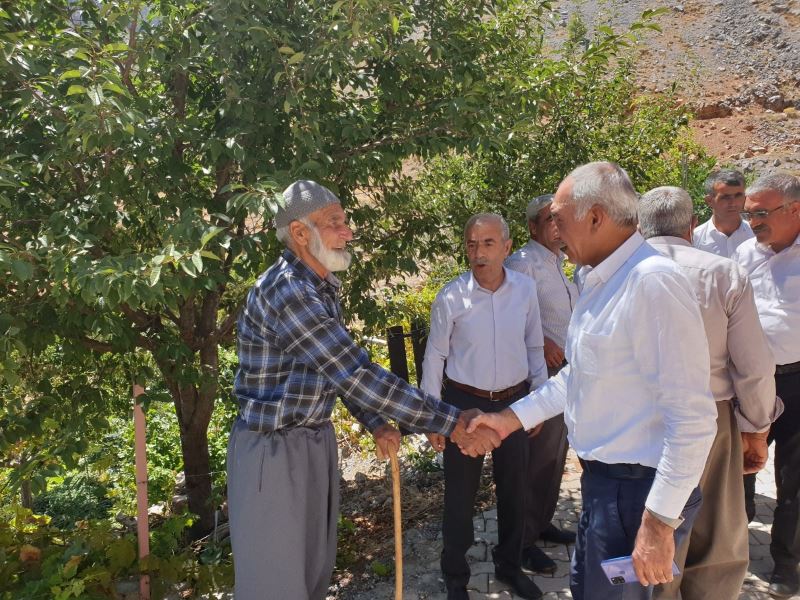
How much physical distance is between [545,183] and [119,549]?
377 centimetres

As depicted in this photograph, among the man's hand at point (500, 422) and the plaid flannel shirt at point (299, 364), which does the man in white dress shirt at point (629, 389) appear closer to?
the man's hand at point (500, 422)

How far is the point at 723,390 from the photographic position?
2.79 metres

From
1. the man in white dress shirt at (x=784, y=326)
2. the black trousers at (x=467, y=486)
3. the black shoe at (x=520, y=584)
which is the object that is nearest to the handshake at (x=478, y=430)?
the black trousers at (x=467, y=486)

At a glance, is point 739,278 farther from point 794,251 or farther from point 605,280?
point 794,251

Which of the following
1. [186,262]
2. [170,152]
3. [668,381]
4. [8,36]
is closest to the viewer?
[668,381]

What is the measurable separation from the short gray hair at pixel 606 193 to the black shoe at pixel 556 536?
8.98ft

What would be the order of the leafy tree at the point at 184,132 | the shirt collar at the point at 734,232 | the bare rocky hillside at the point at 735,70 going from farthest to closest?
1. the bare rocky hillside at the point at 735,70
2. the shirt collar at the point at 734,232
3. the leafy tree at the point at 184,132

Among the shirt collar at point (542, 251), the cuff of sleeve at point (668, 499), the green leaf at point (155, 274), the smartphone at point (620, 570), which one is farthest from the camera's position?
the shirt collar at point (542, 251)

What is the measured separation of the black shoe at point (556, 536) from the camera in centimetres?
429

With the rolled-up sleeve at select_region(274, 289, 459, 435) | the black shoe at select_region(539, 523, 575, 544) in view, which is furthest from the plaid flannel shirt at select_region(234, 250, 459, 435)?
the black shoe at select_region(539, 523, 575, 544)

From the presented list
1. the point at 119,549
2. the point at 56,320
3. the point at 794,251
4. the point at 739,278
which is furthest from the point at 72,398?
the point at 794,251

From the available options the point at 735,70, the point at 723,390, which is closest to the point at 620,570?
the point at 723,390

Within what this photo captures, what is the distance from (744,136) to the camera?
23828 millimetres

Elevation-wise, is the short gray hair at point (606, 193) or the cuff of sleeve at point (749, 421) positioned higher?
the short gray hair at point (606, 193)
